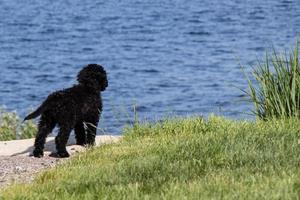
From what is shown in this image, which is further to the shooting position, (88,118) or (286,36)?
(286,36)

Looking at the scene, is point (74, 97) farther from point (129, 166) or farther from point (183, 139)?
point (129, 166)

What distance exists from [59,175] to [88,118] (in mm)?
3061

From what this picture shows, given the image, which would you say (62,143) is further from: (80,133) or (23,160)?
(80,133)

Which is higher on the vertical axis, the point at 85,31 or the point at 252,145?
the point at 252,145

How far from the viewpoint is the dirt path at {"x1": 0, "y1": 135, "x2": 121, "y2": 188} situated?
1067cm

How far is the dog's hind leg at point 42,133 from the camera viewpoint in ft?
40.6

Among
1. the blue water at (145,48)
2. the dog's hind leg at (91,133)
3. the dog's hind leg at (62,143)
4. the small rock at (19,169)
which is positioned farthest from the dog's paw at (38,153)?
the blue water at (145,48)

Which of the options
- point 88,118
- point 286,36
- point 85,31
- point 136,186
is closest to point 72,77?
point 286,36

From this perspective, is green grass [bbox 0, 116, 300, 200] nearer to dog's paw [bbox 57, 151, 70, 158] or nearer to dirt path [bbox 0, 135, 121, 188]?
dirt path [bbox 0, 135, 121, 188]

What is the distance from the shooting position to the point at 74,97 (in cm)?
1260

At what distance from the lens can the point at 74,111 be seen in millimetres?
12461

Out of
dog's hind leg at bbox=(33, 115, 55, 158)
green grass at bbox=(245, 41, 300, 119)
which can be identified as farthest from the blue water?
dog's hind leg at bbox=(33, 115, 55, 158)

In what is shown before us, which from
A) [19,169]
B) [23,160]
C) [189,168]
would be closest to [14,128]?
[23,160]

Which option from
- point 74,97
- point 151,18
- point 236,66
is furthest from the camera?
point 151,18
